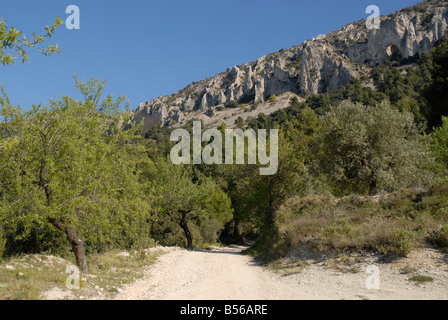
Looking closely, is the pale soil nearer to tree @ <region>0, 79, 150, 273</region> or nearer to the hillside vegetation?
the hillside vegetation

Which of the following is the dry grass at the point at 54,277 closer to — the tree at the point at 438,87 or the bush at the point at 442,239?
the bush at the point at 442,239

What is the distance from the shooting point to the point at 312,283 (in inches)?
391

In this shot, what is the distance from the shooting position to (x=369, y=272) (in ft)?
33.3

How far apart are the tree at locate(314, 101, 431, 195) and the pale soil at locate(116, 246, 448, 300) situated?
1168cm

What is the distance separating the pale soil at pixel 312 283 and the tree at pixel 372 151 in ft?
38.3

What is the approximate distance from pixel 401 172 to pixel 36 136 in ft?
70.1

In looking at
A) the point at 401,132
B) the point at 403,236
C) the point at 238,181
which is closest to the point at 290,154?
the point at 238,181

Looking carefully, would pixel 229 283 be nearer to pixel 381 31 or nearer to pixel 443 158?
pixel 443 158

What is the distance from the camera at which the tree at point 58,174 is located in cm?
1100

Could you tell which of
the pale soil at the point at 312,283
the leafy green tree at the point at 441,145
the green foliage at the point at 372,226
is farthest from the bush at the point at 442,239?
the leafy green tree at the point at 441,145

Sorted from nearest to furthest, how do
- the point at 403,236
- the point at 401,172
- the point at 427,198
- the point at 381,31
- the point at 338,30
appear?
the point at 403,236
the point at 427,198
the point at 401,172
the point at 381,31
the point at 338,30

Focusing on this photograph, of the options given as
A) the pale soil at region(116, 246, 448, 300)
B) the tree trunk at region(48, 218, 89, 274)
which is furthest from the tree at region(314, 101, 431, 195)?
the tree trunk at region(48, 218, 89, 274)
